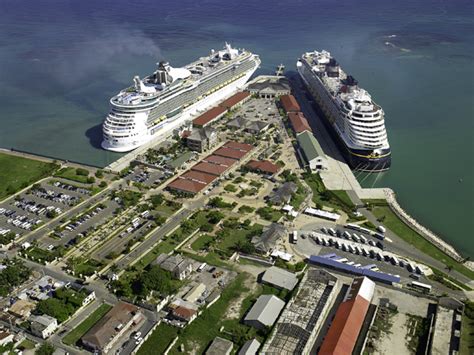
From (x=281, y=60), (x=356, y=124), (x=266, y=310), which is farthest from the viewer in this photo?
(x=281, y=60)

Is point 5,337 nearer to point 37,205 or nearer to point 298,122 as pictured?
point 37,205

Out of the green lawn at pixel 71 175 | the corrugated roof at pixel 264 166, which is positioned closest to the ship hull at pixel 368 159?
the corrugated roof at pixel 264 166

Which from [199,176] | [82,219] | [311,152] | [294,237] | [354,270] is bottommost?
[82,219]

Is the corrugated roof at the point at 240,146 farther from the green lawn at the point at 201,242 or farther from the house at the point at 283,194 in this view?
the green lawn at the point at 201,242

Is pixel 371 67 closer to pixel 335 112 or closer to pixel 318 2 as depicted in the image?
pixel 335 112

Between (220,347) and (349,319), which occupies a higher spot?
(349,319)

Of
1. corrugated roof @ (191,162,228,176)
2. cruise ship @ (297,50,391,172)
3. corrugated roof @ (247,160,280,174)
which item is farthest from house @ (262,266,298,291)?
cruise ship @ (297,50,391,172)

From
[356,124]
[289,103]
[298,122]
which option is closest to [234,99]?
[289,103]
